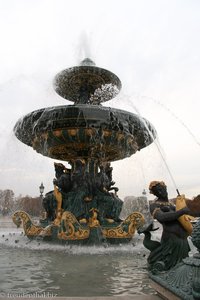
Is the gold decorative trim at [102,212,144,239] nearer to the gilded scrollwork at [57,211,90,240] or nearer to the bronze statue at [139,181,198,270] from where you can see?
the gilded scrollwork at [57,211,90,240]

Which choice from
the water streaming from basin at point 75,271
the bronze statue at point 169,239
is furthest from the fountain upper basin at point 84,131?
the bronze statue at point 169,239

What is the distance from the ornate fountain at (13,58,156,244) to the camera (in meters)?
9.02

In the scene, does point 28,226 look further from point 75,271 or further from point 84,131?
point 75,271

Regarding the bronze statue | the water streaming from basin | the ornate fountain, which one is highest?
the ornate fountain

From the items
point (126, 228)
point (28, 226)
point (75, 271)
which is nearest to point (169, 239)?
point (75, 271)

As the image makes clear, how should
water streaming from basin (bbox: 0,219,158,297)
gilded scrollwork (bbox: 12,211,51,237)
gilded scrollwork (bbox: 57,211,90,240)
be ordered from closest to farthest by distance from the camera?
1. water streaming from basin (bbox: 0,219,158,297)
2. gilded scrollwork (bbox: 57,211,90,240)
3. gilded scrollwork (bbox: 12,211,51,237)

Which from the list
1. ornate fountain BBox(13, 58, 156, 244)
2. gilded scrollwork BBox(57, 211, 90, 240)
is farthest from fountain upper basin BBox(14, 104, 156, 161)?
gilded scrollwork BBox(57, 211, 90, 240)

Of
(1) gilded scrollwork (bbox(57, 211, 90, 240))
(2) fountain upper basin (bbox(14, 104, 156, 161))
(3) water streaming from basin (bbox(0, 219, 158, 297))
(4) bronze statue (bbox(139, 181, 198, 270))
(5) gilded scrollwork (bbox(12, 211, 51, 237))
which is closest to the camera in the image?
(4) bronze statue (bbox(139, 181, 198, 270))

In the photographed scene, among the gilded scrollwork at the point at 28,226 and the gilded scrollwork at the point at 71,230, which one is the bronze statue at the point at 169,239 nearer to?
the gilded scrollwork at the point at 71,230

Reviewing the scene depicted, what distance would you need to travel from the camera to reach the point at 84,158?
10.7 m

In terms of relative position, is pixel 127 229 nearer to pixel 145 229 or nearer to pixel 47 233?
pixel 47 233

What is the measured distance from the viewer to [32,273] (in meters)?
5.00

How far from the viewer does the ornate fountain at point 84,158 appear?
9023mm

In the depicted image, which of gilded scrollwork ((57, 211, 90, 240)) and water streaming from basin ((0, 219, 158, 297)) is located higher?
gilded scrollwork ((57, 211, 90, 240))
